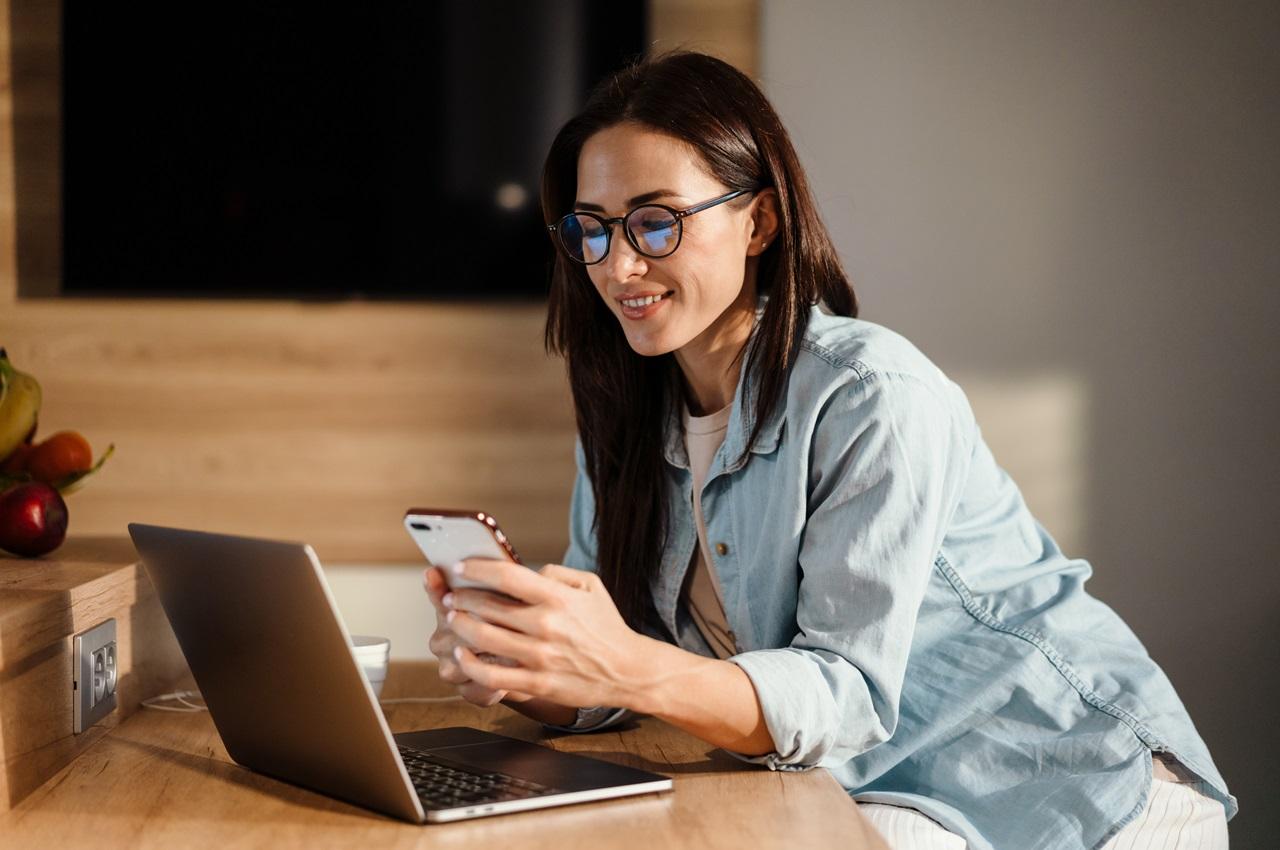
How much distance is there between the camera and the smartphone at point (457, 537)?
3.08ft

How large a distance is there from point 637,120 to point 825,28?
1.53 metres

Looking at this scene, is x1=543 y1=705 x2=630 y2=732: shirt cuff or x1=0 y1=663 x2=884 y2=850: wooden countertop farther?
x1=543 y1=705 x2=630 y2=732: shirt cuff

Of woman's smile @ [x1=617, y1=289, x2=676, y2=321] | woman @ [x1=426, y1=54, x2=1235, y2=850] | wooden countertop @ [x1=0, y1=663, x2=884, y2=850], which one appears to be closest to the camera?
wooden countertop @ [x1=0, y1=663, x2=884, y2=850]

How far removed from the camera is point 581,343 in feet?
5.28

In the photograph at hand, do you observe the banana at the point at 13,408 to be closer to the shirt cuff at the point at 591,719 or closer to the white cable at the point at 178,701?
the white cable at the point at 178,701

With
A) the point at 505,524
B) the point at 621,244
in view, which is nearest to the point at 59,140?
the point at 505,524

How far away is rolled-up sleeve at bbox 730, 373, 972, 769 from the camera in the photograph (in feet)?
3.65

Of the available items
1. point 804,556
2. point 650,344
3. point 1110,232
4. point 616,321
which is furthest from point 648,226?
point 1110,232

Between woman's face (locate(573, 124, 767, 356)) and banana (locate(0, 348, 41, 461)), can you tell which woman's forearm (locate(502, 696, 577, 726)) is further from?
banana (locate(0, 348, 41, 461))

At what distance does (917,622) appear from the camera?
135 centimetres

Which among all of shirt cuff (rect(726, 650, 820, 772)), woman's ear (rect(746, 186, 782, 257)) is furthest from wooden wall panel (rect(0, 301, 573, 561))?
shirt cuff (rect(726, 650, 820, 772))

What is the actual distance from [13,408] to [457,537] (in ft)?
2.41

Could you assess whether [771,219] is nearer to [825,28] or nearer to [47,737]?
[47,737]

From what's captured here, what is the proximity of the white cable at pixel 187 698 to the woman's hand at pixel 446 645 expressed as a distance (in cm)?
31
